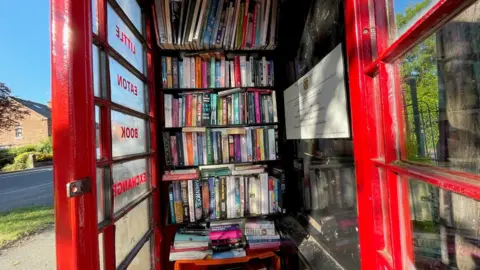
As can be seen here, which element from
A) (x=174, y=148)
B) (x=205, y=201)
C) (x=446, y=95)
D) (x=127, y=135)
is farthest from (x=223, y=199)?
(x=446, y=95)

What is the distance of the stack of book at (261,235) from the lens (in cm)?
178

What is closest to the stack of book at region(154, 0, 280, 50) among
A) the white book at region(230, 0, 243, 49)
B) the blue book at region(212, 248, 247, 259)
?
the white book at region(230, 0, 243, 49)

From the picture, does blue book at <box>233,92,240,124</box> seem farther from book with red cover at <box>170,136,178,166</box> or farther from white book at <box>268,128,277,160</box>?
book with red cover at <box>170,136,178,166</box>

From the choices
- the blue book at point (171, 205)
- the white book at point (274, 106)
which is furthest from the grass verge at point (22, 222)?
the white book at point (274, 106)

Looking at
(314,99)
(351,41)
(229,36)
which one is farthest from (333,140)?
(229,36)

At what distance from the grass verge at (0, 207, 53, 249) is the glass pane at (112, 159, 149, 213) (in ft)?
11.0

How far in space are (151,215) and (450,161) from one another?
5.08ft

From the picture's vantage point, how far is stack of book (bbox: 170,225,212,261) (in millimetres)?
1689

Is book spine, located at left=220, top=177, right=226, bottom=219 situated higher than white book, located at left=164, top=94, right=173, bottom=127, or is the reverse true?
white book, located at left=164, top=94, right=173, bottom=127

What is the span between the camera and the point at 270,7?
1.72 m

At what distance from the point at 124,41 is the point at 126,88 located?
0.24 metres

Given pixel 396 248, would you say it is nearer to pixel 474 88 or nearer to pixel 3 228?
pixel 474 88

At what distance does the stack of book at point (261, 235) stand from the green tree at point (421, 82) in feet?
4.47

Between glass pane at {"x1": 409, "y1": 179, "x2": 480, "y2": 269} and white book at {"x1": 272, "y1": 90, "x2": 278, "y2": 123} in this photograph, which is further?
white book at {"x1": 272, "y1": 90, "x2": 278, "y2": 123}
